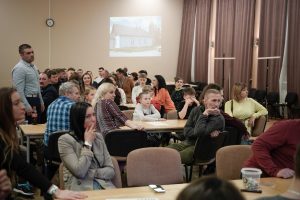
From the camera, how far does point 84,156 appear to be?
2.95 m

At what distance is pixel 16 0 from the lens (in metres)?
13.4

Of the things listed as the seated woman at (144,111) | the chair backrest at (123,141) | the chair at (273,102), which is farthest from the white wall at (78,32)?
the chair backrest at (123,141)

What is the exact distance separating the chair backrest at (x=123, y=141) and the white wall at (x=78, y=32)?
9786 mm

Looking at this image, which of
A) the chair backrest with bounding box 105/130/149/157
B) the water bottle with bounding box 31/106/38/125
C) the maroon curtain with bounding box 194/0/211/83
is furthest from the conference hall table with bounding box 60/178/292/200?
the maroon curtain with bounding box 194/0/211/83

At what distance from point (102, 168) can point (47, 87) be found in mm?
4269

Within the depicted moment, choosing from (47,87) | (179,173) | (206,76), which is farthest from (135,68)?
(179,173)

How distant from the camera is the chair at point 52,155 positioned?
4.45 metres

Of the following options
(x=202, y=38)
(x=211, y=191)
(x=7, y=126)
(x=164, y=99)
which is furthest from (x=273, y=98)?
(x=211, y=191)

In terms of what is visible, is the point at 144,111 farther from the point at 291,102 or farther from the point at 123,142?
the point at 291,102

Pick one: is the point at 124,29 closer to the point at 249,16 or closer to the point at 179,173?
the point at 249,16

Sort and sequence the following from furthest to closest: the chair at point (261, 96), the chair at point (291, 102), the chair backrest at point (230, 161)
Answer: the chair at point (261, 96) → the chair at point (291, 102) → the chair backrest at point (230, 161)

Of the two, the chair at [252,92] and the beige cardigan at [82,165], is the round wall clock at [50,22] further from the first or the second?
the beige cardigan at [82,165]

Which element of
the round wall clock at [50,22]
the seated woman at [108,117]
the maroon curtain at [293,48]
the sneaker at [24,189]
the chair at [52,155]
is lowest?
the sneaker at [24,189]

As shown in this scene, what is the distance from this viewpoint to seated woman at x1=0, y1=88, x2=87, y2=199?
2.37 meters
